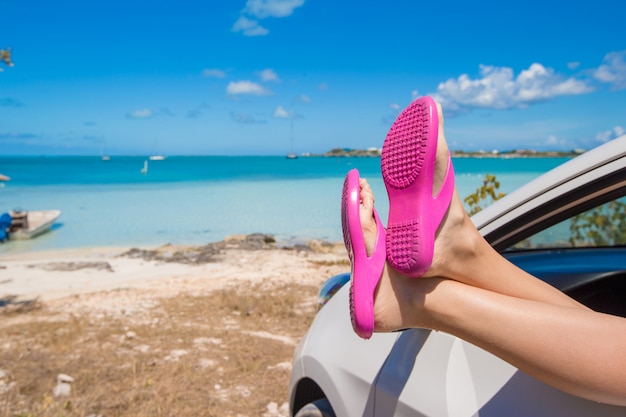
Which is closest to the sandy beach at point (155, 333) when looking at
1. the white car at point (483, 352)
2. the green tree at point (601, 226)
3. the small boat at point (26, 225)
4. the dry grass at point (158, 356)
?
the dry grass at point (158, 356)

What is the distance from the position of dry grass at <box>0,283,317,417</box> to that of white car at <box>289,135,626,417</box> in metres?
1.72

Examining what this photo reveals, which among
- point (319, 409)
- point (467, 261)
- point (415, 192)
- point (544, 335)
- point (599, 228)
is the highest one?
Result: point (415, 192)

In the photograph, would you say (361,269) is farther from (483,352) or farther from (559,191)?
(559,191)

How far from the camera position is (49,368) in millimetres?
4078

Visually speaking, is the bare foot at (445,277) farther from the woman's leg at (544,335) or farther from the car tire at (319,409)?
the car tire at (319,409)

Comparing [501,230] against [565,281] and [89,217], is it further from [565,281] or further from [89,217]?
[89,217]

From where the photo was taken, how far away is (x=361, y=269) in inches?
53.2

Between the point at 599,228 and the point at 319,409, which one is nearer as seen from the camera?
the point at 319,409

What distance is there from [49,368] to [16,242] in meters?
13.2

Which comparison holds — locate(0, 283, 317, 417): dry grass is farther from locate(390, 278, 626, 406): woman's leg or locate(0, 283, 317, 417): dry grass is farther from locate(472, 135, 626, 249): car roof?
locate(390, 278, 626, 406): woman's leg

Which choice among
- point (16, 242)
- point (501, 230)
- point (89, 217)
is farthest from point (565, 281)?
point (89, 217)

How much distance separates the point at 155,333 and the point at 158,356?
765mm

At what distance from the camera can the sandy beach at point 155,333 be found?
3576mm

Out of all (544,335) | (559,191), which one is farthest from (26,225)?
(544,335)
